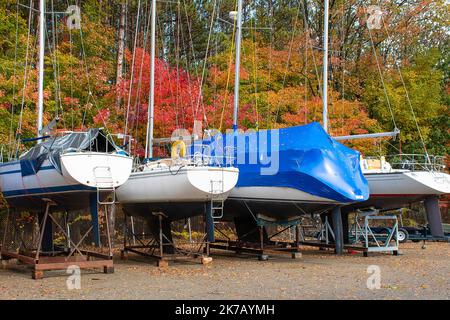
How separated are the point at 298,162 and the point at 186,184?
11.2ft

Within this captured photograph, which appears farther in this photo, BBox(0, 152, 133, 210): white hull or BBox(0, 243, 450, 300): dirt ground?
BBox(0, 152, 133, 210): white hull

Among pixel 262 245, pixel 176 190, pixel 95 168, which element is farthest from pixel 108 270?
pixel 262 245

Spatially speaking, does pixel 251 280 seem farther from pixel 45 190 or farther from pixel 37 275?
pixel 45 190

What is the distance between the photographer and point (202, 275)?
576 inches

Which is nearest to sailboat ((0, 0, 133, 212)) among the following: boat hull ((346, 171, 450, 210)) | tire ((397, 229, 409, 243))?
boat hull ((346, 171, 450, 210))

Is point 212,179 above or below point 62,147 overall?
below

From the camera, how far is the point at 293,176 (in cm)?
1789

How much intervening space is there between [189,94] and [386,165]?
7.79m

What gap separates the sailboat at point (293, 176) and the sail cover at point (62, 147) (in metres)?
4.46

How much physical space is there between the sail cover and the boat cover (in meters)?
3.01

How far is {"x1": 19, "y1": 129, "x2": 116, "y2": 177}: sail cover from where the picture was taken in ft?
49.5

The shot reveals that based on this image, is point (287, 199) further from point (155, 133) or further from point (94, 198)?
point (155, 133)

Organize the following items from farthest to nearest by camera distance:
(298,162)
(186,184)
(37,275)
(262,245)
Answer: (262,245), (298,162), (186,184), (37,275)

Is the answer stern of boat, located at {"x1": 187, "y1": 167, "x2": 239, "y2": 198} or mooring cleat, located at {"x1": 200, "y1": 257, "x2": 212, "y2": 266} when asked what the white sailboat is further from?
mooring cleat, located at {"x1": 200, "y1": 257, "x2": 212, "y2": 266}
